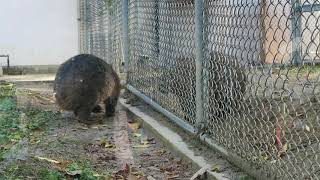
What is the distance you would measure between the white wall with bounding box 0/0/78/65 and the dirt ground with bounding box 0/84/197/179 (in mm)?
6651

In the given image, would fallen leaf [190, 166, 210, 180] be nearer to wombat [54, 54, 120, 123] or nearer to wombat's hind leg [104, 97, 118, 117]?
wombat [54, 54, 120, 123]

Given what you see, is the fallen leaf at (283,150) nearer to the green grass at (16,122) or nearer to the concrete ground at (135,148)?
the concrete ground at (135,148)

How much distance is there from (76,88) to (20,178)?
8.81 feet

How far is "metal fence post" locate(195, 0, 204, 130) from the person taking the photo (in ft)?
15.3

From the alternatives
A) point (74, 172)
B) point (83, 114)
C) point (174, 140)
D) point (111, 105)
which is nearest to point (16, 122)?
point (83, 114)

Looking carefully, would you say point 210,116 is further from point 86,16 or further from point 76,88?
point 86,16

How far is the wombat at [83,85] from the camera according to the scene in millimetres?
6531

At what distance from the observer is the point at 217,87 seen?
461cm

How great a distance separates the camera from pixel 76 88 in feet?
21.3

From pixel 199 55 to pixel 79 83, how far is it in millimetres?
2181

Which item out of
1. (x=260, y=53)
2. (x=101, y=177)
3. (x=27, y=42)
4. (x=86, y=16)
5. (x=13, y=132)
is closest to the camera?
(x=260, y=53)

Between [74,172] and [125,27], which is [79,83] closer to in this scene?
[125,27]

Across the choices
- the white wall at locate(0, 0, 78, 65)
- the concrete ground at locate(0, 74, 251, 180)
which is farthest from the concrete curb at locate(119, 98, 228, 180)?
the white wall at locate(0, 0, 78, 65)

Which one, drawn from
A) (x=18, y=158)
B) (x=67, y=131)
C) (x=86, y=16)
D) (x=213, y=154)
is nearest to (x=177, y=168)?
(x=213, y=154)
